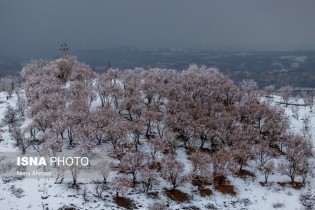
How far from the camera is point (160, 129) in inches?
2968

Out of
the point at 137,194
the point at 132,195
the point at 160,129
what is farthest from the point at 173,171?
the point at 160,129

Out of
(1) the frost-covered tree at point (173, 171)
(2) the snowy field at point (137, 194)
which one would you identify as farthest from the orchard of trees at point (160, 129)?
(2) the snowy field at point (137, 194)

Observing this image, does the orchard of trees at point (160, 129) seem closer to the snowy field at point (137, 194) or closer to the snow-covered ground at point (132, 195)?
the snowy field at point (137, 194)

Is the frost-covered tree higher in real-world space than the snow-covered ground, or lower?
higher

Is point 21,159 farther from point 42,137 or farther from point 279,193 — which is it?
point 279,193

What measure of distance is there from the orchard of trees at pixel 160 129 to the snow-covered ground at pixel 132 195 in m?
1.87

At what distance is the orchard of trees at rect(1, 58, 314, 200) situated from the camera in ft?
203

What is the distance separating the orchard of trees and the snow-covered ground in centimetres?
187

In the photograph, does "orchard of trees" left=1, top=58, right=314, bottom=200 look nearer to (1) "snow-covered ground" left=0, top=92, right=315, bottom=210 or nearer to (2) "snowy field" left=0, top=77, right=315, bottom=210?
(2) "snowy field" left=0, top=77, right=315, bottom=210

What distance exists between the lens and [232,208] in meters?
58.5

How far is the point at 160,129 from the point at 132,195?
20.8 meters

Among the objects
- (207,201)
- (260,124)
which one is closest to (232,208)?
(207,201)

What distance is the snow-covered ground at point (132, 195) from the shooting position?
172ft

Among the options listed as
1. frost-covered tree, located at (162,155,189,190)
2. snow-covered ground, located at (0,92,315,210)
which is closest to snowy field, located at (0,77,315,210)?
snow-covered ground, located at (0,92,315,210)
